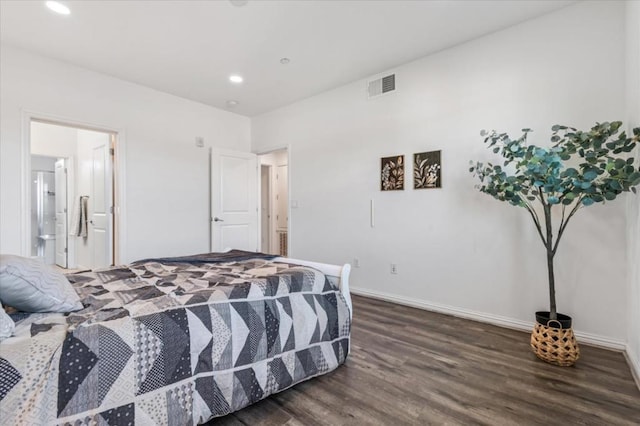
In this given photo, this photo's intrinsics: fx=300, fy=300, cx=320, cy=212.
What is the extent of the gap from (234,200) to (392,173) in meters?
2.71

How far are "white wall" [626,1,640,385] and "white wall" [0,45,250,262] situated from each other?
482 cm

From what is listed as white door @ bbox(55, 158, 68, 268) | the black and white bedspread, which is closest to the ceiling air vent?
the black and white bedspread

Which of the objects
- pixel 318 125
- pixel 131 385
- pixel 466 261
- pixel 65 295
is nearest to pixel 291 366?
pixel 131 385

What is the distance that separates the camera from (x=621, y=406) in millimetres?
1662

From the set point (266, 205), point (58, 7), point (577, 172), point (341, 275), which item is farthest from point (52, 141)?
point (577, 172)

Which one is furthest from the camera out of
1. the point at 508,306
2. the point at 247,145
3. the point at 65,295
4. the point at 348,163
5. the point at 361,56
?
the point at 247,145

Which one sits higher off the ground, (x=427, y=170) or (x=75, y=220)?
(x=427, y=170)

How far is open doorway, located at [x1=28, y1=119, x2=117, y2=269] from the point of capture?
4074 millimetres

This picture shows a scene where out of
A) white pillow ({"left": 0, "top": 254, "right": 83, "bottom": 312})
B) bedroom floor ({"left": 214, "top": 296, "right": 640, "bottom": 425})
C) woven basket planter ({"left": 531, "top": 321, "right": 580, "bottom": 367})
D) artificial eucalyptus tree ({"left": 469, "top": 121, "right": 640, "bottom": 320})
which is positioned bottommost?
bedroom floor ({"left": 214, "top": 296, "right": 640, "bottom": 425})

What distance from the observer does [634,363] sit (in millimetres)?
1987

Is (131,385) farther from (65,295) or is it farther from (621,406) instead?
(621,406)

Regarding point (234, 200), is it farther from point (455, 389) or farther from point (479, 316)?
point (455, 389)

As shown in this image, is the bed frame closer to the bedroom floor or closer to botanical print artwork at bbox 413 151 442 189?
the bedroom floor

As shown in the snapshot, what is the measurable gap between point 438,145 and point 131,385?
324 cm
